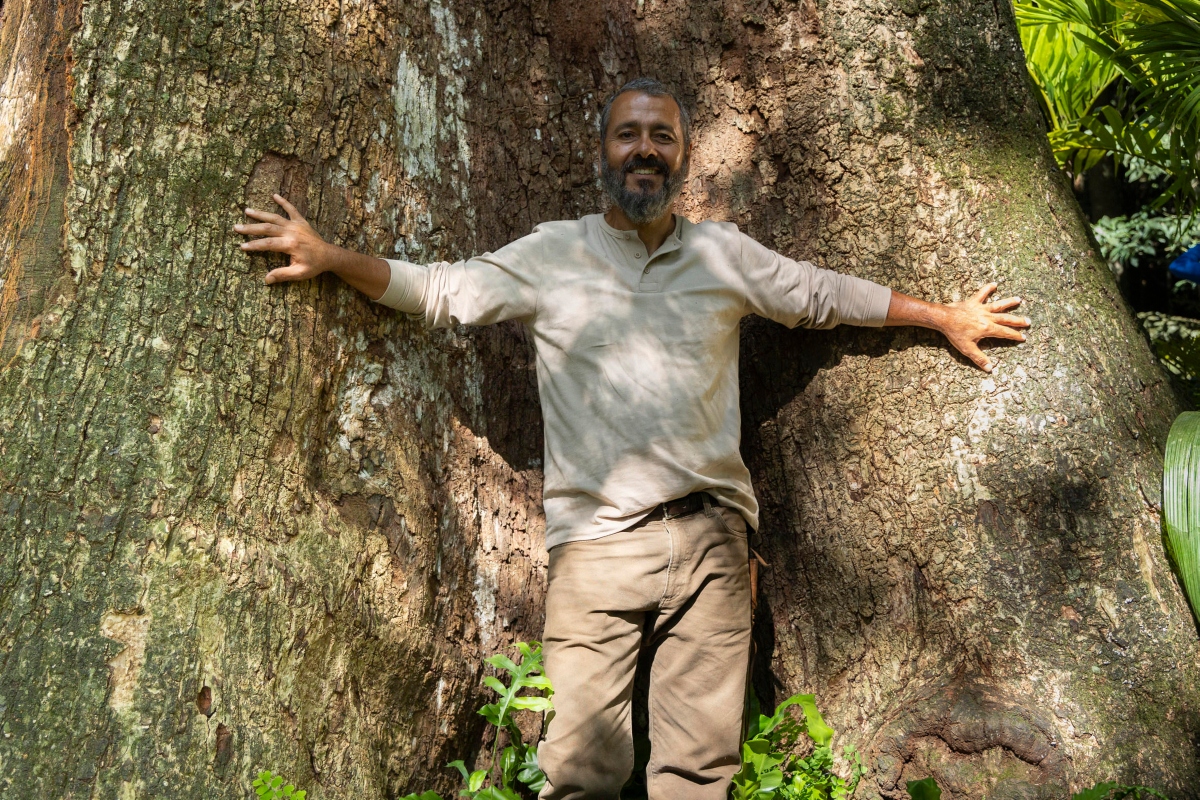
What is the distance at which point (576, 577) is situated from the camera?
3023mm

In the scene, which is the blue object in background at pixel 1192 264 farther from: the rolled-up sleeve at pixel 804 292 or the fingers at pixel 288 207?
the fingers at pixel 288 207

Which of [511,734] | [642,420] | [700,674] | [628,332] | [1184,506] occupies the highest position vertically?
[628,332]

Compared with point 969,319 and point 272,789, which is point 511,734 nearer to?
point 272,789

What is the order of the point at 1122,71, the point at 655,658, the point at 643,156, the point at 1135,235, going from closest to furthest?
1. the point at 655,658
2. the point at 643,156
3. the point at 1122,71
4. the point at 1135,235

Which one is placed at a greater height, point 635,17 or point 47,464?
point 635,17

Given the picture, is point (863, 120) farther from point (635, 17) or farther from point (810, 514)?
point (810, 514)

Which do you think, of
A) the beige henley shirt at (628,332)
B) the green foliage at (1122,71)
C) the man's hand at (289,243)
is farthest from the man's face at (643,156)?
the green foliage at (1122,71)

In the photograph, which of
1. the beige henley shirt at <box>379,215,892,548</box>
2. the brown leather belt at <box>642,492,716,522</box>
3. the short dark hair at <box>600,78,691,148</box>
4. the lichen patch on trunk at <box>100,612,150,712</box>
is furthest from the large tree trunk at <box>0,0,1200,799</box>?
the brown leather belt at <box>642,492,716,522</box>

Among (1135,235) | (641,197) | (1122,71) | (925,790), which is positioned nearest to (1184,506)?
(925,790)

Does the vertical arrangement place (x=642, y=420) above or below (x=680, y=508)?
above

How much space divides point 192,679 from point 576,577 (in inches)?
44.3

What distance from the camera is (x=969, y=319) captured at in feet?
10.7

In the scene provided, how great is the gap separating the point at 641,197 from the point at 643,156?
0.16 m

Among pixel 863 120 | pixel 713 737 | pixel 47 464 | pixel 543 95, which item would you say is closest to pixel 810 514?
pixel 713 737
